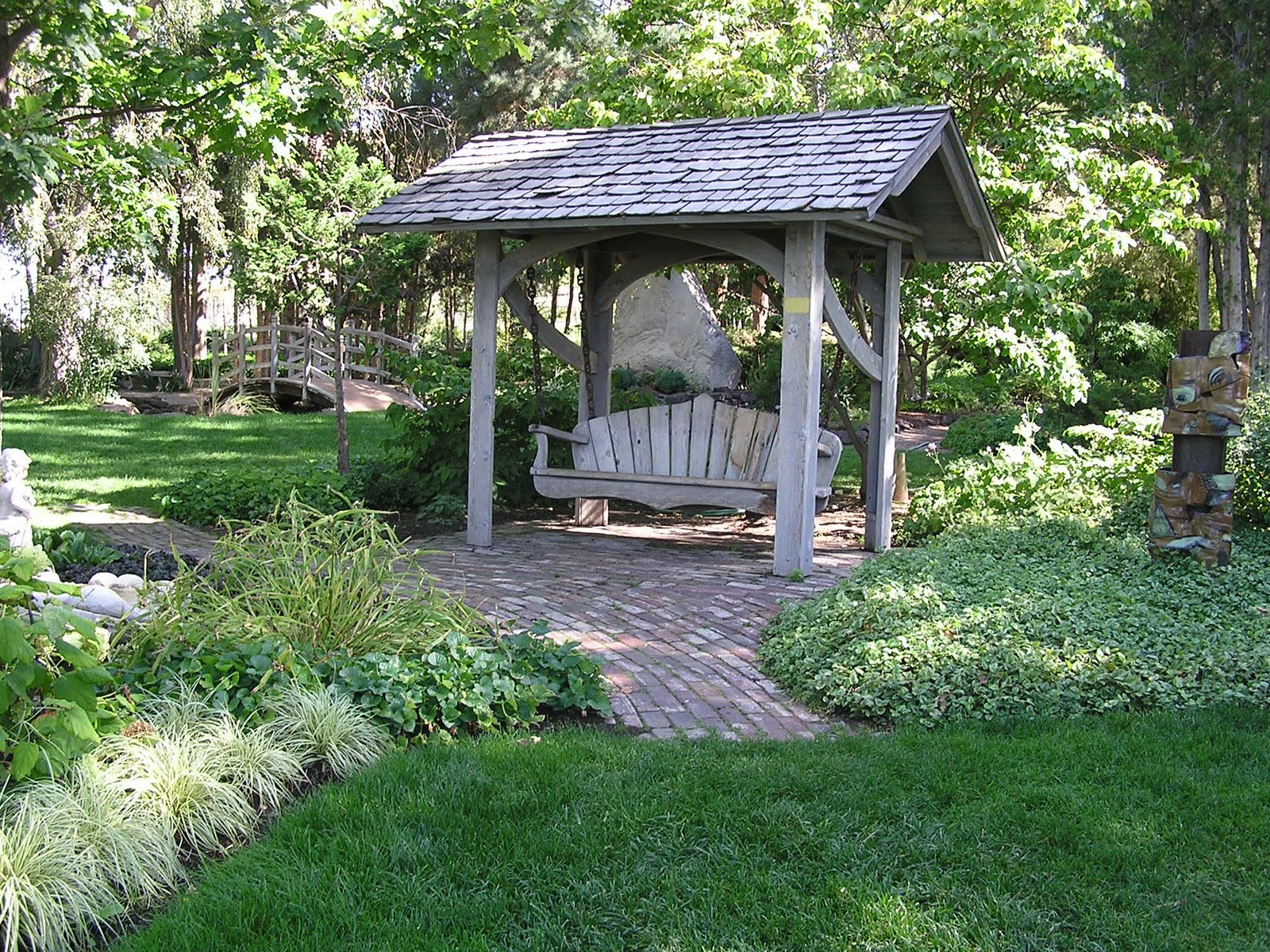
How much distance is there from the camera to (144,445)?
44.6 feet

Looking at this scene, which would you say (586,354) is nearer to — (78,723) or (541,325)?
(541,325)

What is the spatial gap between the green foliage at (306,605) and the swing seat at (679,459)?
321 centimetres

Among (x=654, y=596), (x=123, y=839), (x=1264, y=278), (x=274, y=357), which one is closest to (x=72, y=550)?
(x=654, y=596)

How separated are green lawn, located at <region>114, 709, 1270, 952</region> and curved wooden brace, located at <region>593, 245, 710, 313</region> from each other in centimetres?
549

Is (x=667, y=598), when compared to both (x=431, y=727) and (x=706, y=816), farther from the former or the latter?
(x=706, y=816)

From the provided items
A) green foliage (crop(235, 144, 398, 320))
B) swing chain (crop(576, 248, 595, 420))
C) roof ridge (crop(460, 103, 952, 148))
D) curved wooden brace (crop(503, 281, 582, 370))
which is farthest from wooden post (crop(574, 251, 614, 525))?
green foliage (crop(235, 144, 398, 320))

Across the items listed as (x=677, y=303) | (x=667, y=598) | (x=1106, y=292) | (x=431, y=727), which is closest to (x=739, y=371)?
(x=677, y=303)

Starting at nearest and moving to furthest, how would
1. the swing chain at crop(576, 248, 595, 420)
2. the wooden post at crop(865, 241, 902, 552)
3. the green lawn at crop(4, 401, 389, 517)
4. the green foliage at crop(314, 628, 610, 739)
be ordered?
the green foliage at crop(314, 628, 610, 739)
the wooden post at crop(865, 241, 902, 552)
the swing chain at crop(576, 248, 595, 420)
the green lawn at crop(4, 401, 389, 517)

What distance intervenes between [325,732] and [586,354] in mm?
5752

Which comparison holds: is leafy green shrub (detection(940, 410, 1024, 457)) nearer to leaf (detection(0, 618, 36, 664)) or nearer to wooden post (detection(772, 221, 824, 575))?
wooden post (detection(772, 221, 824, 575))

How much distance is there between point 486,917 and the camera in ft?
9.41

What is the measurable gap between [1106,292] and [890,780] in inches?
709

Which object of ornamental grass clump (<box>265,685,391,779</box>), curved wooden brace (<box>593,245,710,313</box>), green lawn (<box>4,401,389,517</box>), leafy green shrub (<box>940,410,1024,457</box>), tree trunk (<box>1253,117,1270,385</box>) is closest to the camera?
ornamental grass clump (<box>265,685,391,779</box>)

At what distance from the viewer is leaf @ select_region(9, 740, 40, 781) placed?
3.09m
